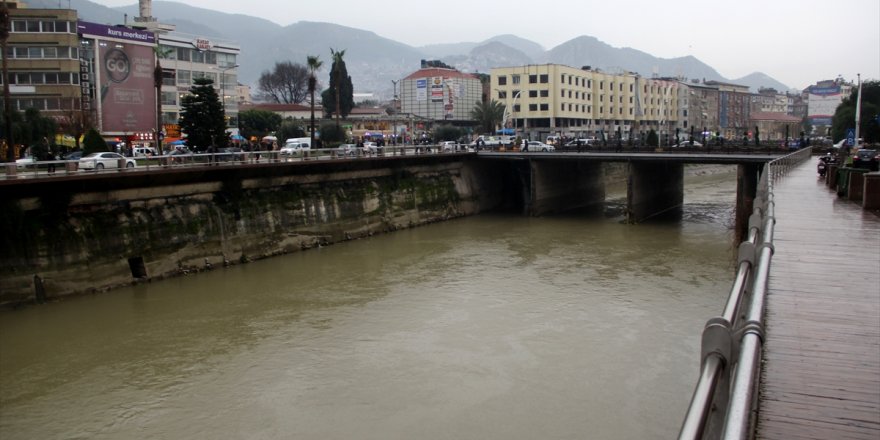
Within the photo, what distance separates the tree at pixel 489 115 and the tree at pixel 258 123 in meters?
31.7

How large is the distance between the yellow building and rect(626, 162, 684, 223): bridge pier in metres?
37.1

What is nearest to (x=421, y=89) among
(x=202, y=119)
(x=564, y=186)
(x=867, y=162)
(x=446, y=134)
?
(x=446, y=134)

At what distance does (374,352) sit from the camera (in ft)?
67.6

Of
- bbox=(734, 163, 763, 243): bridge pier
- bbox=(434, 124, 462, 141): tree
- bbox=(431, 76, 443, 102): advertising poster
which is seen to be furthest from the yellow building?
bbox=(734, 163, 763, 243): bridge pier

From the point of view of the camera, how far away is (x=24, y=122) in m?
51.5

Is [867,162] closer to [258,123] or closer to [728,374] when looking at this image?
[728,374]

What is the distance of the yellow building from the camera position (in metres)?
106

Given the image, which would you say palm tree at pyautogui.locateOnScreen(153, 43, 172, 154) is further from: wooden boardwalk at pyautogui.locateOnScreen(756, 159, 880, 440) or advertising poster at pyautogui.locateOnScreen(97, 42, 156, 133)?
wooden boardwalk at pyautogui.locateOnScreen(756, 159, 880, 440)

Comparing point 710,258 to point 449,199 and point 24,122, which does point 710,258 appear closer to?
point 449,199

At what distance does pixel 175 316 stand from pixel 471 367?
11.8 m

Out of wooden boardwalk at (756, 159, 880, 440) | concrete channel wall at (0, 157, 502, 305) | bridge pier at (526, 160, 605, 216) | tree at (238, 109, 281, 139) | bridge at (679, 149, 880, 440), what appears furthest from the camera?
tree at (238, 109, 281, 139)

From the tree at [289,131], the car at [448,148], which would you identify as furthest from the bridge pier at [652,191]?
the tree at [289,131]

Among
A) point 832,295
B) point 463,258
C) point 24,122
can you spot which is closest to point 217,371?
point 832,295

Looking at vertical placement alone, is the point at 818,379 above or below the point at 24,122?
below
